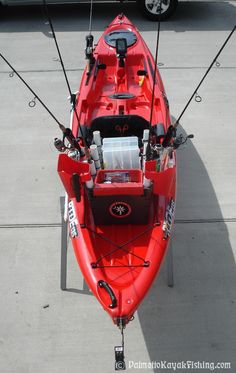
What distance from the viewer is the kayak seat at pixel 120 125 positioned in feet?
13.2

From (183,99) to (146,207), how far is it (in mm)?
3385

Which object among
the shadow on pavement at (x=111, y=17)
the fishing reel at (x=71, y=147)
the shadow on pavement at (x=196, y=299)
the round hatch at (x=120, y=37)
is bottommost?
the shadow on pavement at (x=196, y=299)

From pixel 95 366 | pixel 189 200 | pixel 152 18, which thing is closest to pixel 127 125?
pixel 189 200

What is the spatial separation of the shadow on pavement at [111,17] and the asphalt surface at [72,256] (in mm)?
1412

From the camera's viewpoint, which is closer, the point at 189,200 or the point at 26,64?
the point at 189,200

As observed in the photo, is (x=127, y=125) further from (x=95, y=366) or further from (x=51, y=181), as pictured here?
(x=95, y=366)

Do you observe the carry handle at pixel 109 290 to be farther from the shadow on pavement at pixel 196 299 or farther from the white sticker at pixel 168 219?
the shadow on pavement at pixel 196 299

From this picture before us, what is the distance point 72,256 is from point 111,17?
6.36 metres

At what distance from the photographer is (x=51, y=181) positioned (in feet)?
15.8

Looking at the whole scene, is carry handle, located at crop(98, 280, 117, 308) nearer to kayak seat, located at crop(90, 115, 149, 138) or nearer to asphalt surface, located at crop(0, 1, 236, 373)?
asphalt surface, located at crop(0, 1, 236, 373)

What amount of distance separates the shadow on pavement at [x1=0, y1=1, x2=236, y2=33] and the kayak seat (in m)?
4.82

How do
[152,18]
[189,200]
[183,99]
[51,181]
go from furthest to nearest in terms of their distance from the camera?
[152,18]
[183,99]
[51,181]
[189,200]

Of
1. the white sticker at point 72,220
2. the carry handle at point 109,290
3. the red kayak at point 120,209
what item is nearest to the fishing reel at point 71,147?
the red kayak at point 120,209

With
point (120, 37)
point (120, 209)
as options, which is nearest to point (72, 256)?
point (120, 209)
